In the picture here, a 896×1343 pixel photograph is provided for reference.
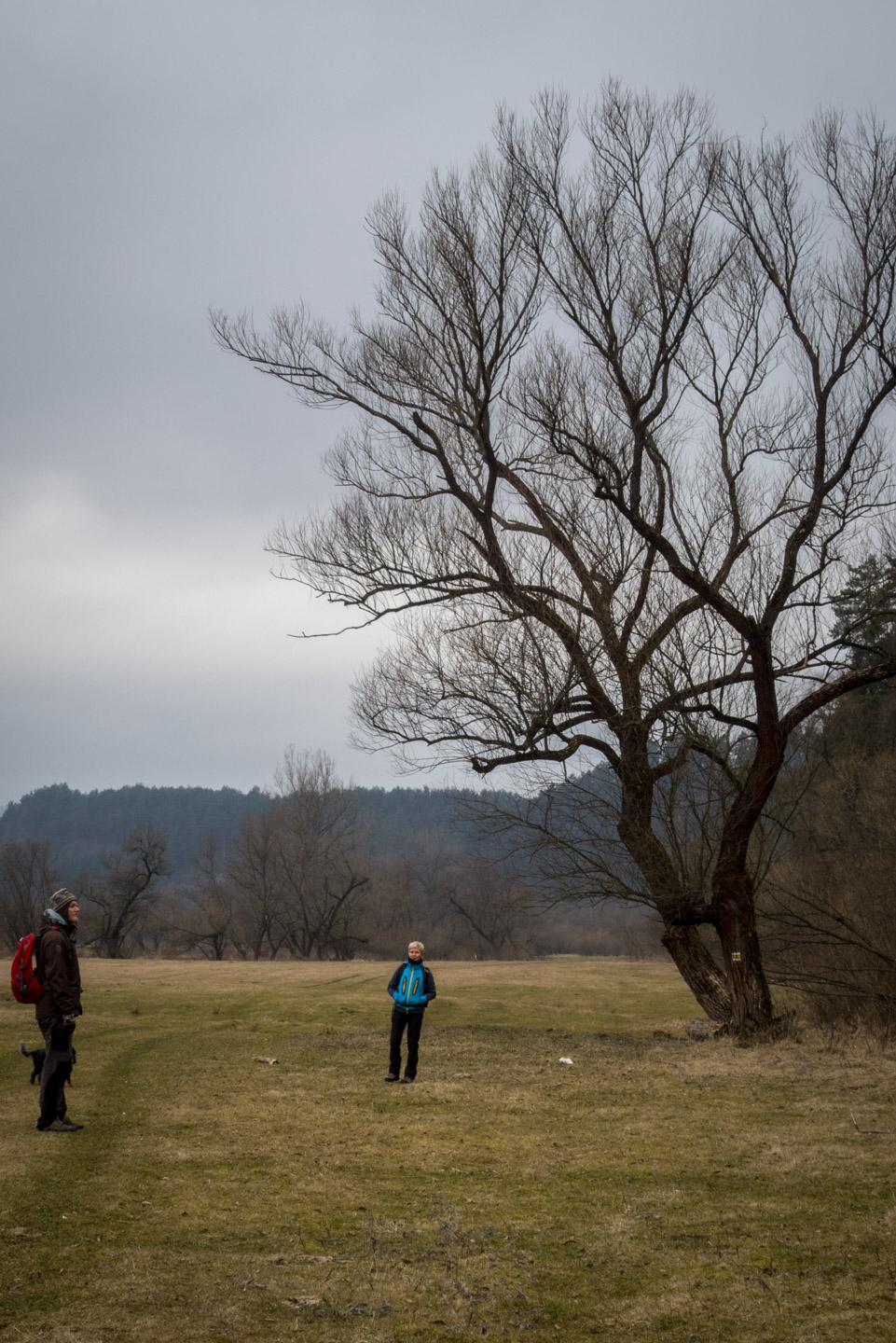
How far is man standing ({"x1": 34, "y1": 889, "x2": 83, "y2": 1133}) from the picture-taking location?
8227mm

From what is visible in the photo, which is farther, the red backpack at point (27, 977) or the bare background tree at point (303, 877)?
the bare background tree at point (303, 877)

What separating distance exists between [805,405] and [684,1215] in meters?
11.6

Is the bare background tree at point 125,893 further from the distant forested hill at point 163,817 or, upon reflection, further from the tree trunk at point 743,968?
the distant forested hill at point 163,817

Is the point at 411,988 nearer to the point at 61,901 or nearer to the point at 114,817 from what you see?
the point at 61,901

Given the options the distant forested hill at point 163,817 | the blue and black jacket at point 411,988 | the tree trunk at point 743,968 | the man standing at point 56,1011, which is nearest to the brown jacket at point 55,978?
the man standing at point 56,1011

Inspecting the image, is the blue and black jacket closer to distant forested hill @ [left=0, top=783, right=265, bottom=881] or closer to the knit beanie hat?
the knit beanie hat

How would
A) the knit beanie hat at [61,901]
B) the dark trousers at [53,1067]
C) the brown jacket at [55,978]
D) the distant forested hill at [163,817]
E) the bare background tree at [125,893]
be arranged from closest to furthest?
the dark trousers at [53,1067]
the brown jacket at [55,978]
the knit beanie hat at [61,901]
the bare background tree at [125,893]
the distant forested hill at [163,817]

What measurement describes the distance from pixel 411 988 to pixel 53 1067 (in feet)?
13.3

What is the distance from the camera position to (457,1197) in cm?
653

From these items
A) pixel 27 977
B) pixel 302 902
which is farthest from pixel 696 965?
pixel 302 902

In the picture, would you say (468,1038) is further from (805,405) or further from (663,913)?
(805,405)

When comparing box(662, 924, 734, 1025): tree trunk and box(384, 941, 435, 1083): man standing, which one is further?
box(662, 924, 734, 1025): tree trunk

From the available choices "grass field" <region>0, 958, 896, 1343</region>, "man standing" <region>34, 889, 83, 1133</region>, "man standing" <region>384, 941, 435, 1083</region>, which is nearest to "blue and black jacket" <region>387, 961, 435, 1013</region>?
"man standing" <region>384, 941, 435, 1083</region>

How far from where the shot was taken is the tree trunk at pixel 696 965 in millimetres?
14523
